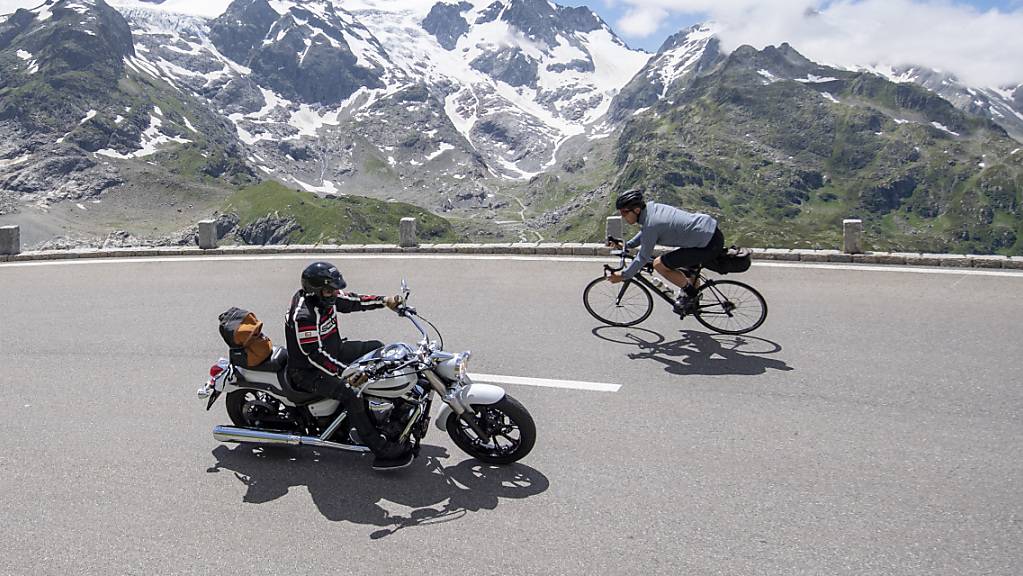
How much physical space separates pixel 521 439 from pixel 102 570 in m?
3.06

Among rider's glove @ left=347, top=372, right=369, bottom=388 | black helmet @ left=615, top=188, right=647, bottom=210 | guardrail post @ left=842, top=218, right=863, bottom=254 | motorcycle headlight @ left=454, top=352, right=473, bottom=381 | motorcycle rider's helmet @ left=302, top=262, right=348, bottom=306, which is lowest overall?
rider's glove @ left=347, top=372, right=369, bottom=388

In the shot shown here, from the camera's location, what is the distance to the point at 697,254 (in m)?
10.1

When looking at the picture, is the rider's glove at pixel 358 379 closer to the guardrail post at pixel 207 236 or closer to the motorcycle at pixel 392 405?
the motorcycle at pixel 392 405

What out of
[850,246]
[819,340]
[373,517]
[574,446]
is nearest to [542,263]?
[850,246]

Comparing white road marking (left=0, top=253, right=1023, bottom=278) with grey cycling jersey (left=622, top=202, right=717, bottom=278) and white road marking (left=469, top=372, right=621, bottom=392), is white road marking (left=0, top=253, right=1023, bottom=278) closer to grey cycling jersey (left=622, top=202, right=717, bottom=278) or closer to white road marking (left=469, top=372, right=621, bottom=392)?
grey cycling jersey (left=622, top=202, right=717, bottom=278)

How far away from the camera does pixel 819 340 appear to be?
989 centimetres

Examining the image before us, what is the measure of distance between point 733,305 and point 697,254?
0.86 metres

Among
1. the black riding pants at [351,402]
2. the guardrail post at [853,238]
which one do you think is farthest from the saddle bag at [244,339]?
the guardrail post at [853,238]

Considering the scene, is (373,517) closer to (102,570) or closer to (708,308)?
(102,570)

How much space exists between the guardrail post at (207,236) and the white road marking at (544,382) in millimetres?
13306

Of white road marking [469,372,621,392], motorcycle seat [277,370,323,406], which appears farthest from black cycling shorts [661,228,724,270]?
motorcycle seat [277,370,323,406]

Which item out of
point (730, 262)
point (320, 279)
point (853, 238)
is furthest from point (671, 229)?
point (853, 238)

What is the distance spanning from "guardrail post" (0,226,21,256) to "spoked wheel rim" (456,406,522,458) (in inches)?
685

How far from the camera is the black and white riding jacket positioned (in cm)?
623
